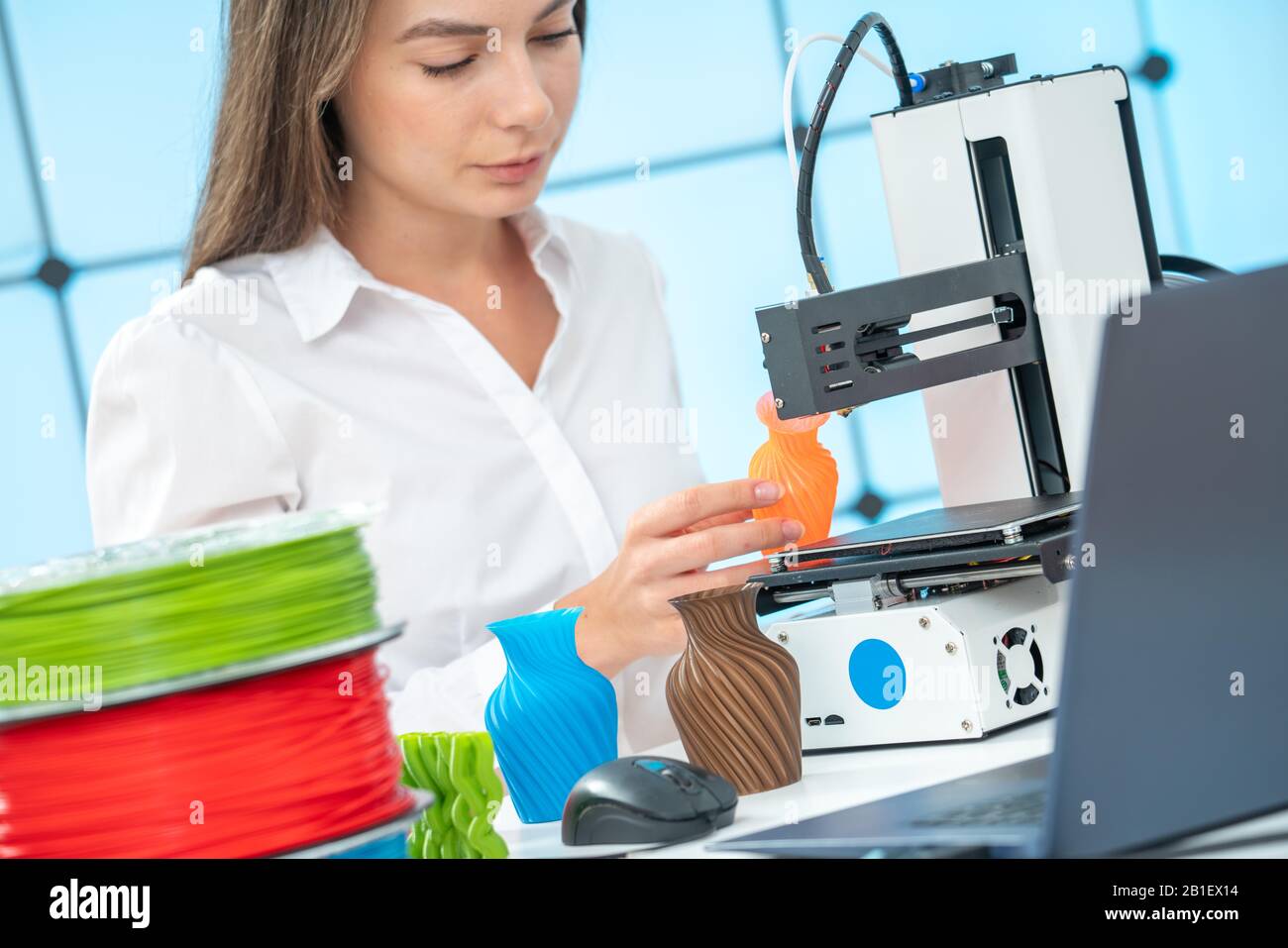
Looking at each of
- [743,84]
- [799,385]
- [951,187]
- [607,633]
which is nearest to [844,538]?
[799,385]

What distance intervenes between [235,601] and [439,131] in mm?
869

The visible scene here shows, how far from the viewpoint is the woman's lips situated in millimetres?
1505

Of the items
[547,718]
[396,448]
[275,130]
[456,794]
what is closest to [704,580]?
[547,718]

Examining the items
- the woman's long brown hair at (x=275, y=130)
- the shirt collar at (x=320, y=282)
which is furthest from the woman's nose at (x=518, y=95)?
the shirt collar at (x=320, y=282)

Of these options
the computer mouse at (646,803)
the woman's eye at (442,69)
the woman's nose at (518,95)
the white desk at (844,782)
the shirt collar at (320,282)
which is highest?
the woman's eye at (442,69)

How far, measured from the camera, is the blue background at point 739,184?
3.61 metres

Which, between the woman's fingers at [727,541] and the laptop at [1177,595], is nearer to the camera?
the laptop at [1177,595]

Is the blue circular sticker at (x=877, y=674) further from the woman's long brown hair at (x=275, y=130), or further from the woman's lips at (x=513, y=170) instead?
the woman's long brown hair at (x=275, y=130)

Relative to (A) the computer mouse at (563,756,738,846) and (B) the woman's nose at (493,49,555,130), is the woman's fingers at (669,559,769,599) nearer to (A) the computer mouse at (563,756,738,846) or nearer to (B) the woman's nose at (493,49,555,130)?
(A) the computer mouse at (563,756,738,846)

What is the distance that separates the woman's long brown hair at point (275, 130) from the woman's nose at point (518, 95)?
0.53ft

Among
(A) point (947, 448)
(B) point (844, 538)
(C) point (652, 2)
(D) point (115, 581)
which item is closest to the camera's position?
(D) point (115, 581)

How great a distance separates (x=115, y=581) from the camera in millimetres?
708

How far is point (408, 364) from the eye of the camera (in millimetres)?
1646
